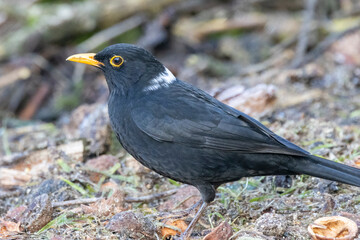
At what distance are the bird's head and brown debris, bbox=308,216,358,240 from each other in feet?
5.93

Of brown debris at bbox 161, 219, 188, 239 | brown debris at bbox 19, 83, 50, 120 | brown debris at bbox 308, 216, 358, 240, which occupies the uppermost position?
brown debris at bbox 19, 83, 50, 120

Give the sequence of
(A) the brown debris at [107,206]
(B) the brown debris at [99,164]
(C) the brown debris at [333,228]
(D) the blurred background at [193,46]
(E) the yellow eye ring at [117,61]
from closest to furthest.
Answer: (C) the brown debris at [333,228] → (A) the brown debris at [107,206] → (E) the yellow eye ring at [117,61] → (B) the brown debris at [99,164] → (D) the blurred background at [193,46]

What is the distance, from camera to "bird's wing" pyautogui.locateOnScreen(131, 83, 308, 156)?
4152mm

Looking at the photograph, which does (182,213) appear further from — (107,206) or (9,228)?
(9,228)

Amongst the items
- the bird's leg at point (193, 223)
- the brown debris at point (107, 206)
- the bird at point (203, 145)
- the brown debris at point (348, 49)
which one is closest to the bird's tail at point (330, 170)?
the bird at point (203, 145)

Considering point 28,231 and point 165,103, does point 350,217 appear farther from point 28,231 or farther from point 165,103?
point 28,231

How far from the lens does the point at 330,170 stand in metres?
4.04

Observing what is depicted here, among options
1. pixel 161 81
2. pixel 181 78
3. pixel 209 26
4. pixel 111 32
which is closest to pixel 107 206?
pixel 161 81

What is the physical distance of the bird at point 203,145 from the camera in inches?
163

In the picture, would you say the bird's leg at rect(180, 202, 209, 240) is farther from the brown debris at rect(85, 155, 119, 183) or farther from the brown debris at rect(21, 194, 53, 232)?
the brown debris at rect(85, 155, 119, 183)

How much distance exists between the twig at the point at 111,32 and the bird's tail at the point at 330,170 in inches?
225

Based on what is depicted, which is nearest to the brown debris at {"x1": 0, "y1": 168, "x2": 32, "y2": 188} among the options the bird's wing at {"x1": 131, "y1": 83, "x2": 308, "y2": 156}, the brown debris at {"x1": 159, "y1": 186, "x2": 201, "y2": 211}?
the brown debris at {"x1": 159, "y1": 186, "x2": 201, "y2": 211}

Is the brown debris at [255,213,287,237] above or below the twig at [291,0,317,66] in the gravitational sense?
below

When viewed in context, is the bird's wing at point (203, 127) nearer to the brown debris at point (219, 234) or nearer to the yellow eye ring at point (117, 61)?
the yellow eye ring at point (117, 61)
